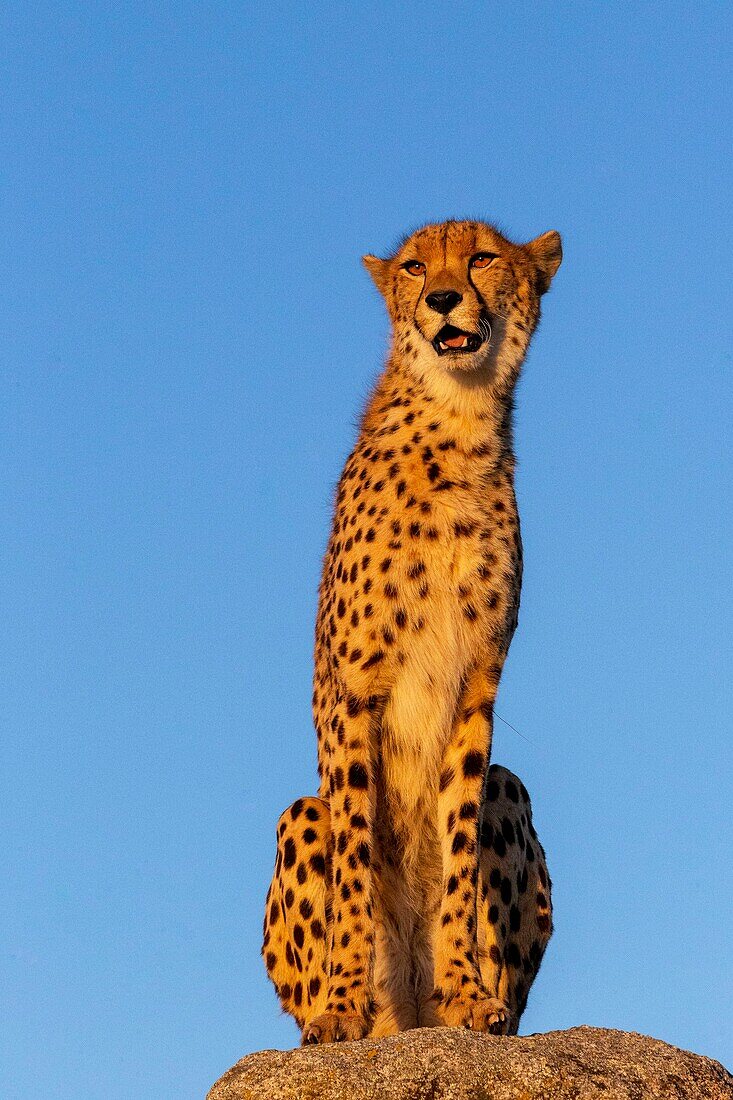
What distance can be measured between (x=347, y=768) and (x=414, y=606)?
0.61 m

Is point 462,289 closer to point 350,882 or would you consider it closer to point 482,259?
point 482,259

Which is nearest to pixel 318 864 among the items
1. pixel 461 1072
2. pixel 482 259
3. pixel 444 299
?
pixel 461 1072

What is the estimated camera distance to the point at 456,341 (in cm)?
612

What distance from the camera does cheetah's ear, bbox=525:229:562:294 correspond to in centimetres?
662

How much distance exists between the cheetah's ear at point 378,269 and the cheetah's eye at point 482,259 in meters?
0.47

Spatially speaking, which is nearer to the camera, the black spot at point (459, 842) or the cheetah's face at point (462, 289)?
the black spot at point (459, 842)

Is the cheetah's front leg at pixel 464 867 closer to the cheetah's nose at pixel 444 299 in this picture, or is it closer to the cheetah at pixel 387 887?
the cheetah at pixel 387 887

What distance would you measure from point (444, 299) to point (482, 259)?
0.39 meters

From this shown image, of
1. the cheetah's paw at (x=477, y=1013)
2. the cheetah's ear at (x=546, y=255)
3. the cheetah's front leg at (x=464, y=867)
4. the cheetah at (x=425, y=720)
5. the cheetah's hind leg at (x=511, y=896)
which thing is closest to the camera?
the cheetah's paw at (x=477, y=1013)

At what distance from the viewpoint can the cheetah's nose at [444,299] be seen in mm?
6090

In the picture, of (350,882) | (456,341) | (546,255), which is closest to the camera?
(350,882)

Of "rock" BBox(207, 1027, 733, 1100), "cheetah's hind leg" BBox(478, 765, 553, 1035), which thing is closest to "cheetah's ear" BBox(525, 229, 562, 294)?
"cheetah's hind leg" BBox(478, 765, 553, 1035)

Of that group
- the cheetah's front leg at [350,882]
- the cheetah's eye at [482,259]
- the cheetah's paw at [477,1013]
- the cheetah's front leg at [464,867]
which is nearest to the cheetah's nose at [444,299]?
the cheetah's eye at [482,259]

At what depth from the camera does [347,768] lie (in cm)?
580
